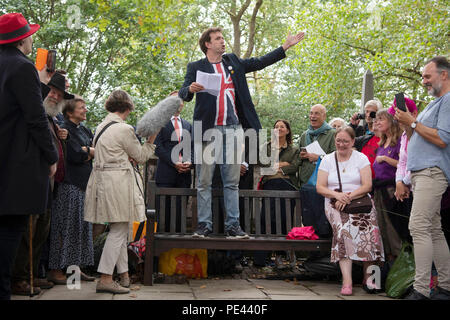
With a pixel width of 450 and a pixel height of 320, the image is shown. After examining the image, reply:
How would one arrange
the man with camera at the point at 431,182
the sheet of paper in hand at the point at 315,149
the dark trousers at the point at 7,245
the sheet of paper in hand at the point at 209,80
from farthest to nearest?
the sheet of paper in hand at the point at 315,149 < the sheet of paper in hand at the point at 209,80 < the man with camera at the point at 431,182 < the dark trousers at the point at 7,245

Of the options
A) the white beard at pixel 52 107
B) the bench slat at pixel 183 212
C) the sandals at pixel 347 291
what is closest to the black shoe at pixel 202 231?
the bench slat at pixel 183 212

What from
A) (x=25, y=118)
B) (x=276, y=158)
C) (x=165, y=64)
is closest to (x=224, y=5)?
(x=165, y=64)

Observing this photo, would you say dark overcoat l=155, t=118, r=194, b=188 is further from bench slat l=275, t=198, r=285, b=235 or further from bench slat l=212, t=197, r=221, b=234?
bench slat l=275, t=198, r=285, b=235

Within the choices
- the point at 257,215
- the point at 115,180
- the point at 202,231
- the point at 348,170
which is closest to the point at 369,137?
the point at 348,170

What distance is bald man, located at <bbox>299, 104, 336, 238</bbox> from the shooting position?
5987 mm

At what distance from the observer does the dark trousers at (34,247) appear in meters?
4.64

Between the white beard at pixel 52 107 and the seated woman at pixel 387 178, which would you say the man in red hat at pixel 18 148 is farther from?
the seated woman at pixel 387 178

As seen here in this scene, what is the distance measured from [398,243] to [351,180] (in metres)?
0.91

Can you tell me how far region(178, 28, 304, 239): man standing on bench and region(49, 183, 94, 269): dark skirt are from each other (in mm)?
1257

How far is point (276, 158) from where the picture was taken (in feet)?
22.7

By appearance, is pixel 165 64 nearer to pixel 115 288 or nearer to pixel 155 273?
pixel 155 273

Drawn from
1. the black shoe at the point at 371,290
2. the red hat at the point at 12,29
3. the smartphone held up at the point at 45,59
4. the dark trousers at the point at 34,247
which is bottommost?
the black shoe at the point at 371,290

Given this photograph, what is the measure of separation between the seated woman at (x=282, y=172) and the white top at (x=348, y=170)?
1.07m

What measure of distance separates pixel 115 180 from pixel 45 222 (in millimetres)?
827
